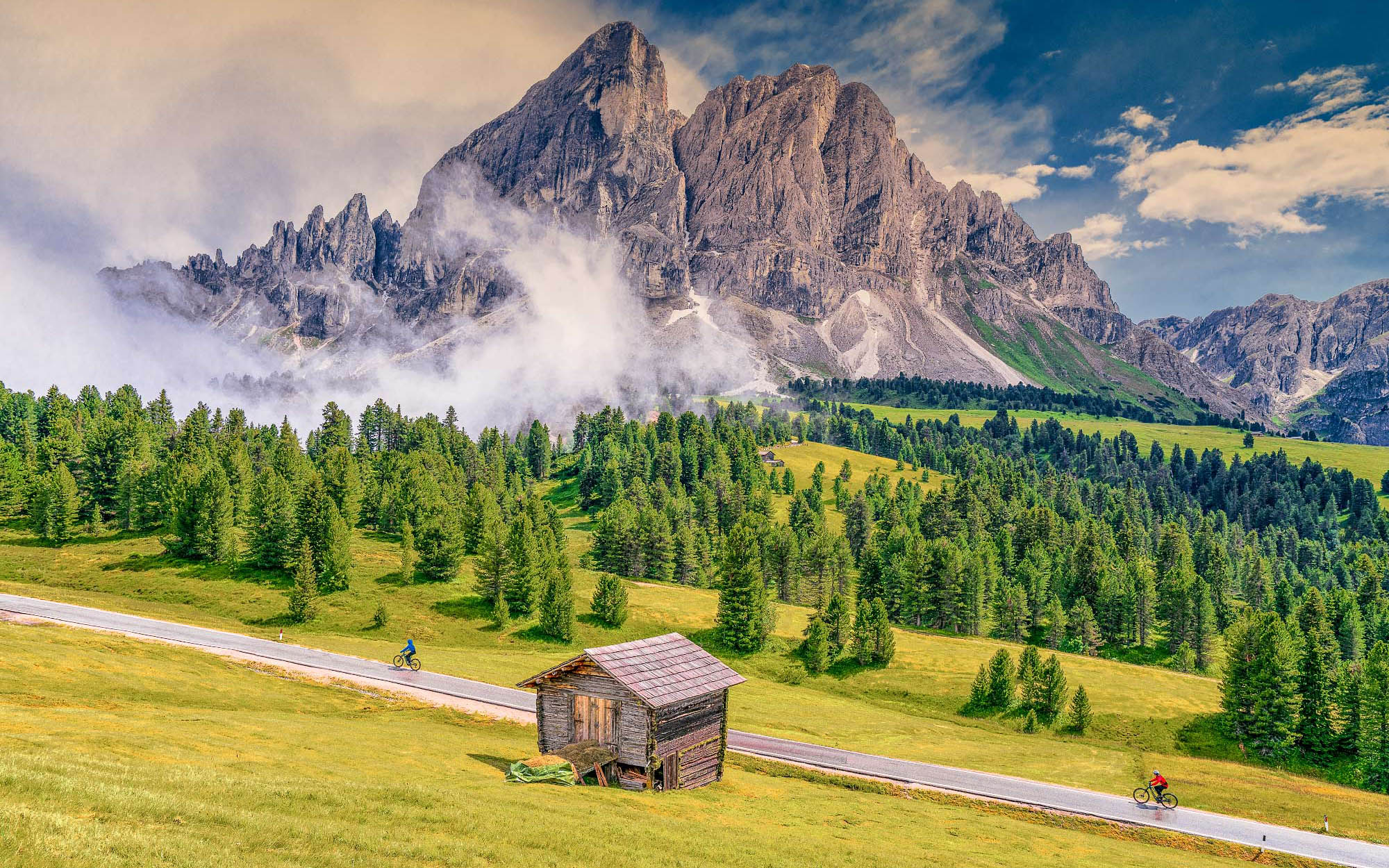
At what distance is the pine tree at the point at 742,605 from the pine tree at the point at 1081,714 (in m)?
42.1

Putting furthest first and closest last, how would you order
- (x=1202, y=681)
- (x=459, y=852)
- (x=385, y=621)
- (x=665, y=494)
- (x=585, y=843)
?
(x=665, y=494) < (x=1202, y=681) < (x=385, y=621) < (x=585, y=843) < (x=459, y=852)

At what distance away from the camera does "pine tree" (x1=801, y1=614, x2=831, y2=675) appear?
109 m

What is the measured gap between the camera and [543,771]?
142 feet

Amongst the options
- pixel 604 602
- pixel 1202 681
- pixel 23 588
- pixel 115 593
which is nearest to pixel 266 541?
pixel 115 593

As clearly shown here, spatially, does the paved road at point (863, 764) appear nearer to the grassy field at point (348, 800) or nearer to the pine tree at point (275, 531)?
the grassy field at point (348, 800)

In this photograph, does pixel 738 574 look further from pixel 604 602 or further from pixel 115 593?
pixel 115 593

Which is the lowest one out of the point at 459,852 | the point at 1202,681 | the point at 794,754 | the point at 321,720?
the point at 1202,681

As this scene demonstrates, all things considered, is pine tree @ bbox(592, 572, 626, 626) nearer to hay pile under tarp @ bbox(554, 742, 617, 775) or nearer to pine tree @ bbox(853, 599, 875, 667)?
pine tree @ bbox(853, 599, 875, 667)

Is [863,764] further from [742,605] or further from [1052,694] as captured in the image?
[742,605]

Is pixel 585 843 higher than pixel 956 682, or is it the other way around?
pixel 585 843

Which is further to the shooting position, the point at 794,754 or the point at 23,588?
the point at 23,588

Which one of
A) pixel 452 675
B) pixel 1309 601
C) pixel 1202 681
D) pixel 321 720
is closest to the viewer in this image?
pixel 321 720

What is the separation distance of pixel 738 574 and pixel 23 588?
8911cm

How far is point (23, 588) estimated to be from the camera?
296ft
